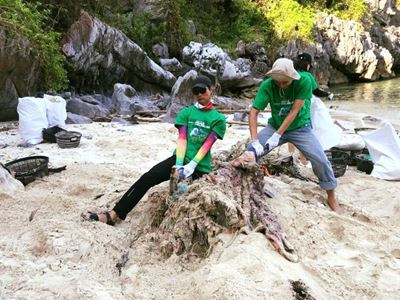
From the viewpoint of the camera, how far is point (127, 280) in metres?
2.51

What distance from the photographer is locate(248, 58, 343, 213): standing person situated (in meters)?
3.79

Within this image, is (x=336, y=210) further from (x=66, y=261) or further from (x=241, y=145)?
(x=66, y=261)

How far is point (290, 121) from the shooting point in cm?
383

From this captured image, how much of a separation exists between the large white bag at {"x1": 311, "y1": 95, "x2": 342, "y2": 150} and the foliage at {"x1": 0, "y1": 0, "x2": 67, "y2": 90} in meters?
5.76

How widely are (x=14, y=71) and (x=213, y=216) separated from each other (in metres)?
6.75

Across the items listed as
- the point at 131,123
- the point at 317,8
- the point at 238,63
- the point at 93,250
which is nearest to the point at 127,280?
the point at 93,250

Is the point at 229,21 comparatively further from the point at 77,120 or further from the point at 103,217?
the point at 103,217

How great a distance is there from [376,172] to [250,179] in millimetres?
2640

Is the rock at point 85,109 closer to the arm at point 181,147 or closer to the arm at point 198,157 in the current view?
the arm at point 181,147

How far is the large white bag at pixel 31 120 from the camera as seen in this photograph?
252 inches

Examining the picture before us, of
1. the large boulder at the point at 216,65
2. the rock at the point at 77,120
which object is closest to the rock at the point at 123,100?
the rock at the point at 77,120

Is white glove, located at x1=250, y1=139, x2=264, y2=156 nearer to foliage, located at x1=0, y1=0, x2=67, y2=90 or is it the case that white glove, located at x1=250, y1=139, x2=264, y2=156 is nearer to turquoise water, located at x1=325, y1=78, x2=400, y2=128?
foliage, located at x1=0, y1=0, x2=67, y2=90

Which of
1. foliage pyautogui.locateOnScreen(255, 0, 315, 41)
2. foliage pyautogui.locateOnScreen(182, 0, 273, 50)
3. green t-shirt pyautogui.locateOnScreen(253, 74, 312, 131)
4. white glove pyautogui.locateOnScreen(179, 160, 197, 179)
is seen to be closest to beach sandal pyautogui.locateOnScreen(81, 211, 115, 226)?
white glove pyautogui.locateOnScreen(179, 160, 197, 179)

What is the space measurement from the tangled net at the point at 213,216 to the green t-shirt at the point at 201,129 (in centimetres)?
17
